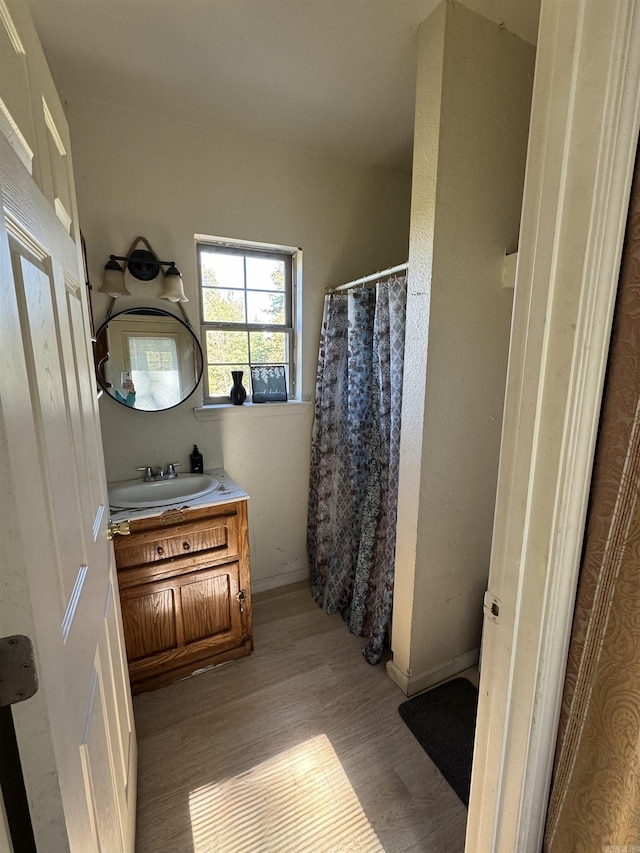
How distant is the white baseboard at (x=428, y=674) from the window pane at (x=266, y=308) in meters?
1.89

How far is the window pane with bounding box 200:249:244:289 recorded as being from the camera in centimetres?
205

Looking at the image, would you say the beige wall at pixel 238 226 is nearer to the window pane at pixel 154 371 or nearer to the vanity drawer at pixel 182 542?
the window pane at pixel 154 371

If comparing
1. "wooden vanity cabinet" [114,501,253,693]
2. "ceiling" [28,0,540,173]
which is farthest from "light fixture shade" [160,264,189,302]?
"wooden vanity cabinet" [114,501,253,693]

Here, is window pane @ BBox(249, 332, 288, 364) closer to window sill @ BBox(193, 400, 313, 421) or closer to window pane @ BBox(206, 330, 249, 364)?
window pane @ BBox(206, 330, 249, 364)

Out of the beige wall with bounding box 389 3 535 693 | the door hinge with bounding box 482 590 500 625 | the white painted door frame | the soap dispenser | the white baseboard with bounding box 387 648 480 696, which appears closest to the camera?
the white painted door frame

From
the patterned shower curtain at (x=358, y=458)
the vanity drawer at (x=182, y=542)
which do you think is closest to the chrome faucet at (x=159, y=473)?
the vanity drawer at (x=182, y=542)

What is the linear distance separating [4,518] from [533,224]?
33.4 inches

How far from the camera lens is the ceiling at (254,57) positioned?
4.07 ft

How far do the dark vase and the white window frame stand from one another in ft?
0.23

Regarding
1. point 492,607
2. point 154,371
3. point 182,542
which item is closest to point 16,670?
point 492,607

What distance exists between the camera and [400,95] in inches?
64.4

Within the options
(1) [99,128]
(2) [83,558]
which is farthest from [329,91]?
(2) [83,558]

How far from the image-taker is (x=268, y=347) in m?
2.27

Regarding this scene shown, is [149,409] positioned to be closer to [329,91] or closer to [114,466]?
[114,466]
